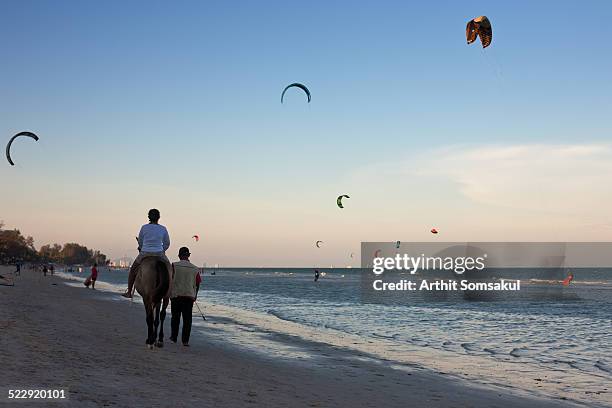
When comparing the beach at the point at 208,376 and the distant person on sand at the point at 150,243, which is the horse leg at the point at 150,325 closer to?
the beach at the point at 208,376

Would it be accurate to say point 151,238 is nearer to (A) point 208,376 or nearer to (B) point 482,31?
(A) point 208,376

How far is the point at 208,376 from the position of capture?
9070 mm

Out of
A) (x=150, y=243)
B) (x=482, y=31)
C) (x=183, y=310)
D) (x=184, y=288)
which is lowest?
(x=183, y=310)

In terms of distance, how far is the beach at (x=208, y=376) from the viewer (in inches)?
286

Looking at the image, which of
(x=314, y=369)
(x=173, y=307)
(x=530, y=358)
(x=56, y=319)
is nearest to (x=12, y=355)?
(x=173, y=307)

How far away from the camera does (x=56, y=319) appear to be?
16656mm

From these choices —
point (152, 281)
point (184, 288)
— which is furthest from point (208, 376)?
point (184, 288)

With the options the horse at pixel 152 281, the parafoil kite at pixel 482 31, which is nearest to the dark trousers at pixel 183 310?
the horse at pixel 152 281

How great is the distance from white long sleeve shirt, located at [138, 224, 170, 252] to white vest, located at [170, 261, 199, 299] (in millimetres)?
1463

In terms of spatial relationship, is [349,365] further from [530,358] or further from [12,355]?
[12,355]

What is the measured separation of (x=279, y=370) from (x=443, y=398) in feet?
10.9

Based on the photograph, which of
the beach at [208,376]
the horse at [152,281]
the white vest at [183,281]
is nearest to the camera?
the beach at [208,376]

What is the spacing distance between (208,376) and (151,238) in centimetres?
321

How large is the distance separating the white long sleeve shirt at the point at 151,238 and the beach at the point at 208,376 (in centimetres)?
198
